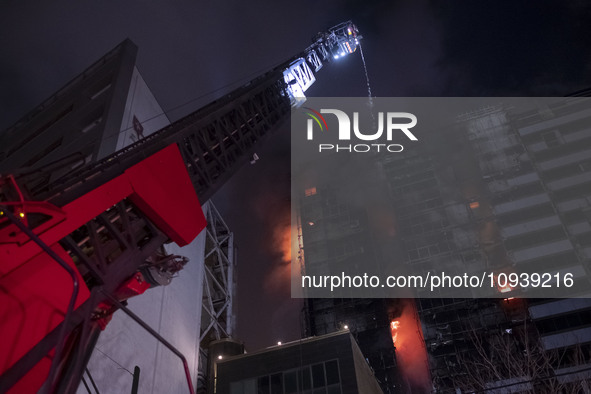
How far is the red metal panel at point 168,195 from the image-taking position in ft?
24.8

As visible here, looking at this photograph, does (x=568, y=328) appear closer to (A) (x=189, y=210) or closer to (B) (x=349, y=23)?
(B) (x=349, y=23)

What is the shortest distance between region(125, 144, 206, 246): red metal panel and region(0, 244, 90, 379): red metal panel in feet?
6.12

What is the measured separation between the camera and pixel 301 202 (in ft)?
249

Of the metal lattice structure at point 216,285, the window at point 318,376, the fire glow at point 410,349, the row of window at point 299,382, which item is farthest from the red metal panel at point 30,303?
the fire glow at point 410,349

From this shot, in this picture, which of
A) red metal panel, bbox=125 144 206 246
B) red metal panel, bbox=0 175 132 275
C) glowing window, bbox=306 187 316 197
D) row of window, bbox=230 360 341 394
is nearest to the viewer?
red metal panel, bbox=0 175 132 275

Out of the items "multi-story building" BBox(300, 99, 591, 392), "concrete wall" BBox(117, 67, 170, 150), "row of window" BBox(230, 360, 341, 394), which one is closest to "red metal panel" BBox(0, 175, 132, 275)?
"concrete wall" BBox(117, 67, 170, 150)

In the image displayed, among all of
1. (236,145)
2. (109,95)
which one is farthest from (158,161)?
(109,95)

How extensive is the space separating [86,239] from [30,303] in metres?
1.51

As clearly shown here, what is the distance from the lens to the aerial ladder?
5227 mm

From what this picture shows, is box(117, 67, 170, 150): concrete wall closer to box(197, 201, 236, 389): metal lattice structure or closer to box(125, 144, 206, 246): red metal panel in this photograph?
box(197, 201, 236, 389): metal lattice structure

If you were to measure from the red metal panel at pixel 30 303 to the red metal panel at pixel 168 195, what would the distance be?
1.86 meters

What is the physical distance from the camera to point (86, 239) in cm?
674

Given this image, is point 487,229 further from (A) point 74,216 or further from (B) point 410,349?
(A) point 74,216

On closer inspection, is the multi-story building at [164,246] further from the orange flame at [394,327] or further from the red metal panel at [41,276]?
the orange flame at [394,327]
